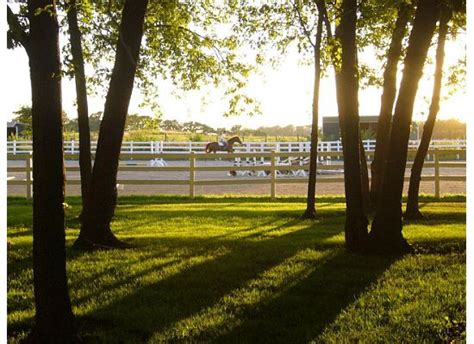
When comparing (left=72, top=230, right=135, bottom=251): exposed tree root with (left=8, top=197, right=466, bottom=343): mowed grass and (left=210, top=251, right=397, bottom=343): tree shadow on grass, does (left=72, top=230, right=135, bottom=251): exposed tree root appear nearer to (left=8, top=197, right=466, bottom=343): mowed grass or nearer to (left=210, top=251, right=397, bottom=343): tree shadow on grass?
(left=8, top=197, right=466, bottom=343): mowed grass

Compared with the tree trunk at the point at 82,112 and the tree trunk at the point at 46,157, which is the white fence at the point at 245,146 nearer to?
the tree trunk at the point at 82,112

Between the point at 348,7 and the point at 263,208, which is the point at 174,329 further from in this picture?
the point at 263,208

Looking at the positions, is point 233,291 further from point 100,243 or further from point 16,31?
point 100,243

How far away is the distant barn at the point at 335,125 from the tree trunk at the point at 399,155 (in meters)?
30.3

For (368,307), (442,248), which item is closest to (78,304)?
(368,307)

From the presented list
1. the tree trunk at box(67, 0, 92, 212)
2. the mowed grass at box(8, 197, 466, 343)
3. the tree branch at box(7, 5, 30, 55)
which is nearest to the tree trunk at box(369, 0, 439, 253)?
the mowed grass at box(8, 197, 466, 343)

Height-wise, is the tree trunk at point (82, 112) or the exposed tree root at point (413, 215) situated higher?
the tree trunk at point (82, 112)

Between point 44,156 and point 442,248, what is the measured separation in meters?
5.29

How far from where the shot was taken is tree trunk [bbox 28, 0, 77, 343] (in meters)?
3.88

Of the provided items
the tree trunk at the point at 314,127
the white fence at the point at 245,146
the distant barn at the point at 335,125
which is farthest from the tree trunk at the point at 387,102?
the distant barn at the point at 335,125

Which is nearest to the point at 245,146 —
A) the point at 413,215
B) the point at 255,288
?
the point at 413,215

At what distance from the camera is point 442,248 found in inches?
295

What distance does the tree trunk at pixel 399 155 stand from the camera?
7.02 meters

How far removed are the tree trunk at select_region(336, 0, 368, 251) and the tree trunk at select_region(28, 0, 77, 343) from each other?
13.6 ft
